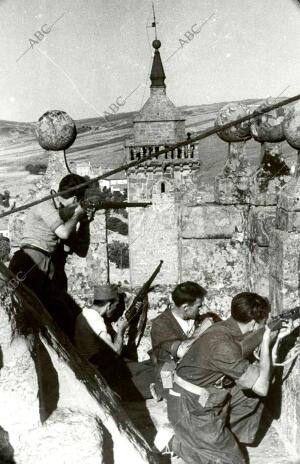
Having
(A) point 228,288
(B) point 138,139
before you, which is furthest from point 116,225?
(A) point 228,288

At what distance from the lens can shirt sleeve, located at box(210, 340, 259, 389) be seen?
11.6 ft

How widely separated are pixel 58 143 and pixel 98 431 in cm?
294

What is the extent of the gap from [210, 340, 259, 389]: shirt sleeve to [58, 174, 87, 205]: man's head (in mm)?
2026

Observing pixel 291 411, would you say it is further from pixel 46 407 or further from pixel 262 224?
pixel 46 407

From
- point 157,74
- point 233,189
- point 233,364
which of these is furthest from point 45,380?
point 157,74

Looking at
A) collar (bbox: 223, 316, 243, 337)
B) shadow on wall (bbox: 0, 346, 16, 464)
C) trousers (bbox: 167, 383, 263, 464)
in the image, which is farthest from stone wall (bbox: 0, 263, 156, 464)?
collar (bbox: 223, 316, 243, 337)

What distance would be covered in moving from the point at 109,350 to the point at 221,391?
1335 mm

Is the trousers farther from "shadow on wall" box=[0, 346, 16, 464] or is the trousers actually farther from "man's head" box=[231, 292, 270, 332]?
"shadow on wall" box=[0, 346, 16, 464]

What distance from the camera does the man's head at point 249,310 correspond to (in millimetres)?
3863

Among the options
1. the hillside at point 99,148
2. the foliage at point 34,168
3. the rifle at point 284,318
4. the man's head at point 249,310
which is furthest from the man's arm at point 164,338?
the foliage at point 34,168

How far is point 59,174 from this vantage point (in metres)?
5.21

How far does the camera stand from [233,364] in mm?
3574

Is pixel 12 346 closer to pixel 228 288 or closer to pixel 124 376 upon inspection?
pixel 124 376

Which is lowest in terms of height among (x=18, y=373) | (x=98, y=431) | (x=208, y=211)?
(x=98, y=431)
